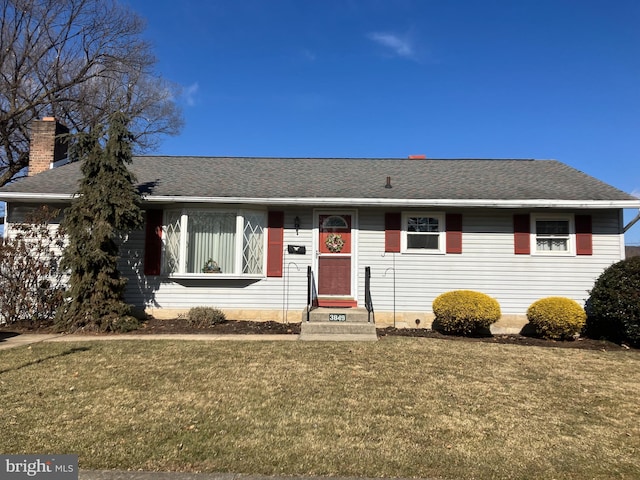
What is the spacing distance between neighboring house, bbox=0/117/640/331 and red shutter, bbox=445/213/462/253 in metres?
0.03

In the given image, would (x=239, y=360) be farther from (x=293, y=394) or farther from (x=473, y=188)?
(x=473, y=188)

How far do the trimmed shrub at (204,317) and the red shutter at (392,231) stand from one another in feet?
13.5

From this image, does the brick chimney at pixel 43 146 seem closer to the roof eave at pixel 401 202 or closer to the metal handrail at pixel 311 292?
the roof eave at pixel 401 202

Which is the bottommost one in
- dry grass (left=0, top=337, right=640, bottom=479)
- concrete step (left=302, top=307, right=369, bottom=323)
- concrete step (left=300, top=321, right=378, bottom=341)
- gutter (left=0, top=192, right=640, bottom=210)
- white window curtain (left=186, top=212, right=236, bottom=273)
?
dry grass (left=0, top=337, right=640, bottom=479)

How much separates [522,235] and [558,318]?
205 centimetres

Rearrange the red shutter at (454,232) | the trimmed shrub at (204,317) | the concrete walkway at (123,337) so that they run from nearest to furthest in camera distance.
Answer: the concrete walkway at (123,337) → the trimmed shrub at (204,317) → the red shutter at (454,232)

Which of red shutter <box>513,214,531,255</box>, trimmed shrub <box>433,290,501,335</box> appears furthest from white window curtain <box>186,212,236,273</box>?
red shutter <box>513,214,531,255</box>

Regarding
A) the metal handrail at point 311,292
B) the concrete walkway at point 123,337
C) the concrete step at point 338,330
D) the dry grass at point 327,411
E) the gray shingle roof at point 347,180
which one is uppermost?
the gray shingle roof at point 347,180

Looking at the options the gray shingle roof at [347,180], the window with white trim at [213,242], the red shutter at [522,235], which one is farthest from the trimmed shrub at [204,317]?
the red shutter at [522,235]

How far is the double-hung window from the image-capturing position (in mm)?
9398

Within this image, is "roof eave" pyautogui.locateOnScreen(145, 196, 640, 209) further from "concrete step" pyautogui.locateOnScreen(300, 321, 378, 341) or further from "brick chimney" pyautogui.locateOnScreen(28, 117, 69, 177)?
"brick chimney" pyautogui.locateOnScreen(28, 117, 69, 177)

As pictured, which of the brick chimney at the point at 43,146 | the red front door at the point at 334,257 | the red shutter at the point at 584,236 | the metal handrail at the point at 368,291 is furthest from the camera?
the brick chimney at the point at 43,146

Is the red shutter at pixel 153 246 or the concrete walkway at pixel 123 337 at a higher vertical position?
the red shutter at pixel 153 246

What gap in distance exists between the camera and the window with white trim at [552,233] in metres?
9.40
